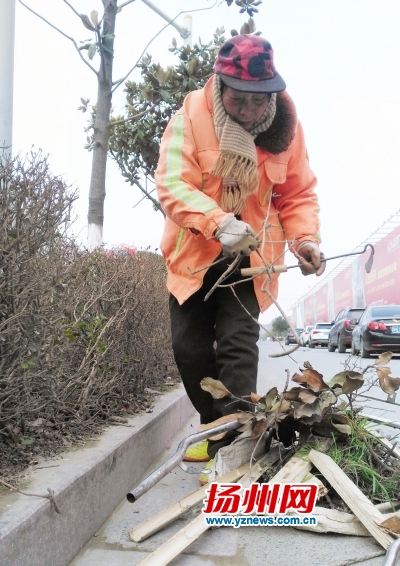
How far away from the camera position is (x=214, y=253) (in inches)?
110

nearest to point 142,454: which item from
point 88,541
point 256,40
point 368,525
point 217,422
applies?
point 217,422

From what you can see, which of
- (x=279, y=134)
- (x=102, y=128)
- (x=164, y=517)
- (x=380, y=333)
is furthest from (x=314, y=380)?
(x=380, y=333)

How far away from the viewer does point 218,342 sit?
2846mm

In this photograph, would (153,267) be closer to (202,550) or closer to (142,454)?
(142,454)

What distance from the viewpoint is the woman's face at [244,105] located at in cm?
268

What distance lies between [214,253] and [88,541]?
1314 millimetres

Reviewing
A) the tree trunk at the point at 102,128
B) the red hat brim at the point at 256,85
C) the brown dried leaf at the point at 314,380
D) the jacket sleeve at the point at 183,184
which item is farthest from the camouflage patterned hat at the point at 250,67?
the tree trunk at the point at 102,128

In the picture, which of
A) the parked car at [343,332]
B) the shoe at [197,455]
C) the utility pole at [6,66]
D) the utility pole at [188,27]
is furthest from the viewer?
the parked car at [343,332]

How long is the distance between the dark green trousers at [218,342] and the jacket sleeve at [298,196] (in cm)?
32

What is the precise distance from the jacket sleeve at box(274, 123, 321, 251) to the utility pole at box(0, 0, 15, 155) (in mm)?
1495

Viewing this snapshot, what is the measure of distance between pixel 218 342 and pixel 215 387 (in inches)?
12.4

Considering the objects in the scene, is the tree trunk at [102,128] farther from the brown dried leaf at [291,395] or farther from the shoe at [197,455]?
the brown dried leaf at [291,395]

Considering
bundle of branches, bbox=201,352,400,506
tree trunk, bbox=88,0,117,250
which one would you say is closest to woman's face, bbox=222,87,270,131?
bundle of branches, bbox=201,352,400,506

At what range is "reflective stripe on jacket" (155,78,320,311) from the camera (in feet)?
8.66
